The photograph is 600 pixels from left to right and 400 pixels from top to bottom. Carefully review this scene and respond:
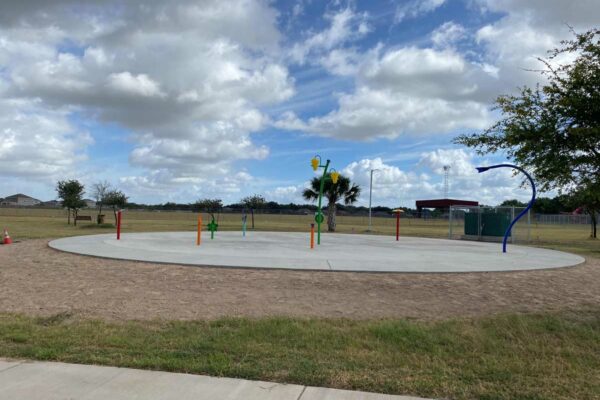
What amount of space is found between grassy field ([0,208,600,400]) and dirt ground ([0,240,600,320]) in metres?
0.71

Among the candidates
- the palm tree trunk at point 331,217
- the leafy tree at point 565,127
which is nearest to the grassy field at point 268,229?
the palm tree trunk at point 331,217

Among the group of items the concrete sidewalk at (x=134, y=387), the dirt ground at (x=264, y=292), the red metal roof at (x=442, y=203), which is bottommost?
the concrete sidewalk at (x=134, y=387)

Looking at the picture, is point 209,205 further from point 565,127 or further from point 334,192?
point 565,127

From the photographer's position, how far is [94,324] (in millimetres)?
6555

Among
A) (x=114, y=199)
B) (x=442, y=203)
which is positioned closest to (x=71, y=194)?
(x=114, y=199)

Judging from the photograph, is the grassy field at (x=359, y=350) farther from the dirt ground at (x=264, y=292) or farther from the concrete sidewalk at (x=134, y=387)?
the dirt ground at (x=264, y=292)

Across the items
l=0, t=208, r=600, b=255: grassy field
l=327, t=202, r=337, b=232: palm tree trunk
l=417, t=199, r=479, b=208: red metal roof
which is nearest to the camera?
l=0, t=208, r=600, b=255: grassy field

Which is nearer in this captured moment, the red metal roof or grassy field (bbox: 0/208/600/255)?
grassy field (bbox: 0/208/600/255)

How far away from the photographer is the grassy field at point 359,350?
179 inches

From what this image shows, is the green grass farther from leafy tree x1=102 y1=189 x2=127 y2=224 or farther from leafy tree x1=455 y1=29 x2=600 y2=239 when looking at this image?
leafy tree x1=102 y1=189 x2=127 y2=224

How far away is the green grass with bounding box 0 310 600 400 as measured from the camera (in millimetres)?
4543

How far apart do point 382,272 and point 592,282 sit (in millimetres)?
4709

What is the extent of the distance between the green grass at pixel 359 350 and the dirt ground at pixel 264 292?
0.73m

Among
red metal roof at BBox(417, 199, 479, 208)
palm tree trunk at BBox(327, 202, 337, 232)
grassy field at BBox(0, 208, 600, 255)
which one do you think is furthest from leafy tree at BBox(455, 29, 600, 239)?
red metal roof at BBox(417, 199, 479, 208)
